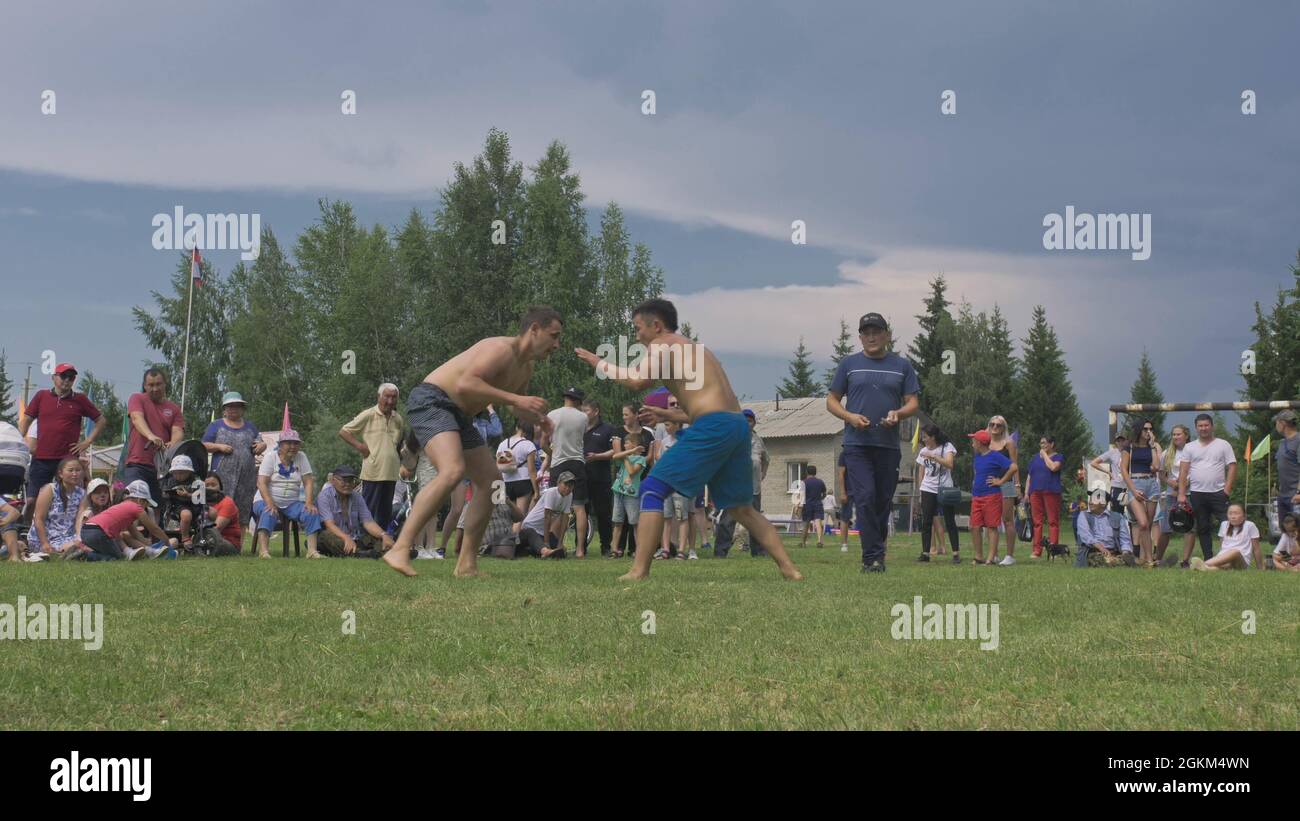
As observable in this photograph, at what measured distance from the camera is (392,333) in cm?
5525

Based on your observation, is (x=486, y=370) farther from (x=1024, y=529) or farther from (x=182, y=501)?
(x=1024, y=529)

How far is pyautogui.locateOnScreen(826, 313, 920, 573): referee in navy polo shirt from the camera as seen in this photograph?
11.1 m

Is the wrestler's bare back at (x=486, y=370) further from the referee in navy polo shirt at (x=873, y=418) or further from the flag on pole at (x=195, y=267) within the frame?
the flag on pole at (x=195, y=267)

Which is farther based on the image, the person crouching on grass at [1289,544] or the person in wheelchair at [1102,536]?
the person in wheelchair at [1102,536]

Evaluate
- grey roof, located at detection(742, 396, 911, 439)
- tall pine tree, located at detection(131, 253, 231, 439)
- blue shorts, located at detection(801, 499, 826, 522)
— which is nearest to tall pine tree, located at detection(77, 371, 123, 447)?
tall pine tree, located at detection(131, 253, 231, 439)

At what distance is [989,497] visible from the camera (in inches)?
603

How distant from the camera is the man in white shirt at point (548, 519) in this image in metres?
15.0

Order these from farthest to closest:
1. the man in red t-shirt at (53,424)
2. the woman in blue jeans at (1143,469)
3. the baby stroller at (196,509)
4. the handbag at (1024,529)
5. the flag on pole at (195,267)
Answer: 1. the flag on pole at (195,267)
2. the handbag at (1024,529)
3. the woman in blue jeans at (1143,469)
4. the baby stroller at (196,509)
5. the man in red t-shirt at (53,424)

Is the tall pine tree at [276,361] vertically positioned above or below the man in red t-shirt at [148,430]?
above

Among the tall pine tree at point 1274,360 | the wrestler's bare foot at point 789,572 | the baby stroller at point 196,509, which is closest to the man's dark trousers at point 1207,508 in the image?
the wrestler's bare foot at point 789,572

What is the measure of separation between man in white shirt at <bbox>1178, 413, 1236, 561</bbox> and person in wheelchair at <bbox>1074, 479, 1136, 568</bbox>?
0.90 metres

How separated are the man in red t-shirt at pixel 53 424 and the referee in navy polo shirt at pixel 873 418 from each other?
8.48 m
